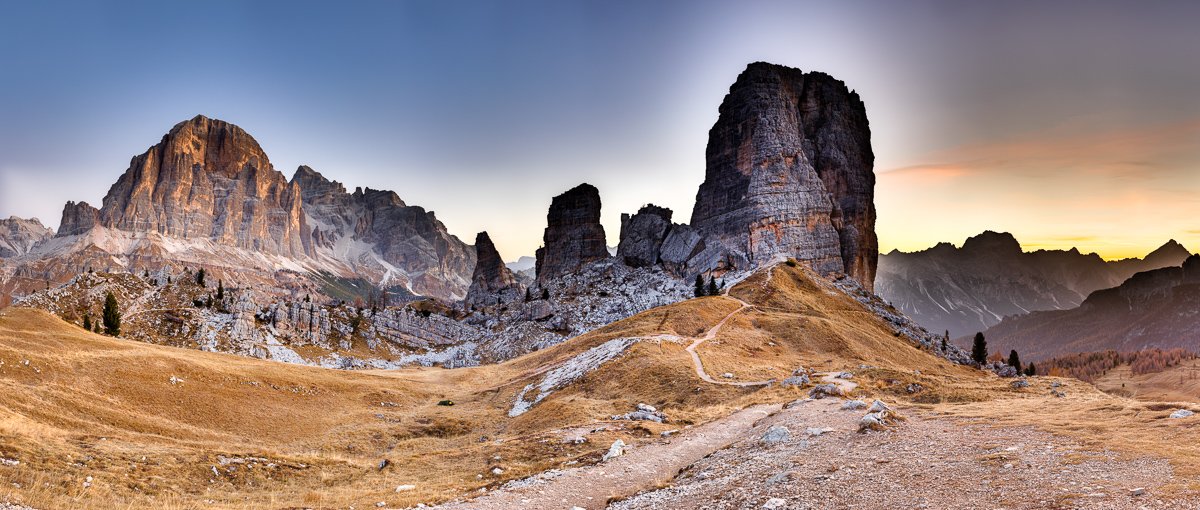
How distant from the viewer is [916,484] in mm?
17062

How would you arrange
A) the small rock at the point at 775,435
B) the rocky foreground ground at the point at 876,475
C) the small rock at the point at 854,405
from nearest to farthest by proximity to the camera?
the rocky foreground ground at the point at 876,475 → the small rock at the point at 775,435 → the small rock at the point at 854,405

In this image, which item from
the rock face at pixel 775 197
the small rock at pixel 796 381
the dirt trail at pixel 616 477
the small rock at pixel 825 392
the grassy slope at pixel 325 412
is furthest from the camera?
the rock face at pixel 775 197

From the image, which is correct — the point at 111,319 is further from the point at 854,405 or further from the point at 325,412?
the point at 854,405

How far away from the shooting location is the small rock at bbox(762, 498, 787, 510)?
16306 millimetres

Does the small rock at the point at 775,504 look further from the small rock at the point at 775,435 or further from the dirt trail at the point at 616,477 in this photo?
the small rock at the point at 775,435

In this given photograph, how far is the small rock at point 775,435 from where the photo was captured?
26172 mm

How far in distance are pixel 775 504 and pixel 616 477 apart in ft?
28.8

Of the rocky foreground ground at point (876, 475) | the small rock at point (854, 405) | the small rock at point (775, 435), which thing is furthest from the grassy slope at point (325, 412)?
the small rock at point (775, 435)

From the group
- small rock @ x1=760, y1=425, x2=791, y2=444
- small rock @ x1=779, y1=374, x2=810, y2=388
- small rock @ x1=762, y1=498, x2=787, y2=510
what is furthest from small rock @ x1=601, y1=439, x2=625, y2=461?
small rock @ x1=779, y1=374, x2=810, y2=388

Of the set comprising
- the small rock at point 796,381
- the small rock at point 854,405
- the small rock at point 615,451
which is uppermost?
the small rock at point 854,405

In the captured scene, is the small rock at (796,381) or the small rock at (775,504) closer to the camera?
the small rock at (775,504)

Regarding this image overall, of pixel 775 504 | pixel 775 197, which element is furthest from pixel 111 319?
pixel 775 197

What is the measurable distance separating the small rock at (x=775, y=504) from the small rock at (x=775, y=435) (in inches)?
377

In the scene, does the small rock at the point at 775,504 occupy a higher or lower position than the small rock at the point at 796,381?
lower
